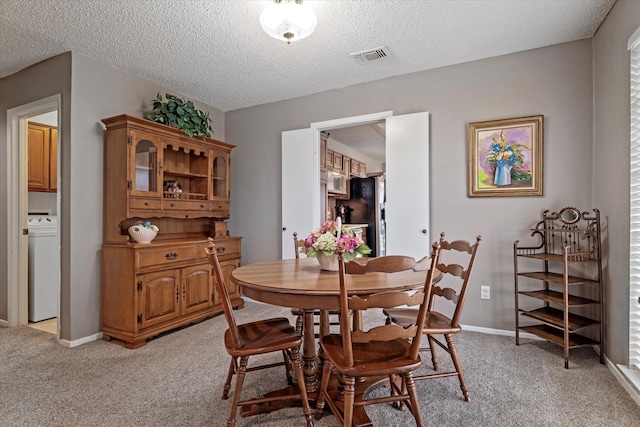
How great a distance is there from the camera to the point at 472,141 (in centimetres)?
310

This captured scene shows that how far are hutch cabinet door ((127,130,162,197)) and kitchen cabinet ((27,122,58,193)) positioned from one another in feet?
5.29

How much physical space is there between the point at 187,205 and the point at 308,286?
2.38 metres

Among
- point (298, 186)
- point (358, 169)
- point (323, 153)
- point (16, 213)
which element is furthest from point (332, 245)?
point (358, 169)

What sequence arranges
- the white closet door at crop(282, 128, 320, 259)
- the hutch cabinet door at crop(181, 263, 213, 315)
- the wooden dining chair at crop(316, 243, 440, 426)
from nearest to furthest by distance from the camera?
the wooden dining chair at crop(316, 243, 440, 426)
the hutch cabinet door at crop(181, 263, 213, 315)
the white closet door at crop(282, 128, 320, 259)

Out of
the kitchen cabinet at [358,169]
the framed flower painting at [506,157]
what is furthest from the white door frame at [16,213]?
the kitchen cabinet at [358,169]

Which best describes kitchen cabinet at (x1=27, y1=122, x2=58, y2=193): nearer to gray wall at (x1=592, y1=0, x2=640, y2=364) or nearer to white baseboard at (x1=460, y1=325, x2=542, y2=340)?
white baseboard at (x1=460, y1=325, x2=542, y2=340)

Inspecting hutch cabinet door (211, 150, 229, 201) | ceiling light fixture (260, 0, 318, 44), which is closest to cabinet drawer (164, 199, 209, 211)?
hutch cabinet door (211, 150, 229, 201)

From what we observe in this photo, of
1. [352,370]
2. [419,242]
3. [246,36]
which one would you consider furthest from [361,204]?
[352,370]

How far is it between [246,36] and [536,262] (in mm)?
3123

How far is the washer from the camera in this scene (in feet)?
11.3

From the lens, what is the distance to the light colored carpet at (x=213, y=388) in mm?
1737

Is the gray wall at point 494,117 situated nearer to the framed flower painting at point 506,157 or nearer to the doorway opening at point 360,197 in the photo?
the framed flower painting at point 506,157

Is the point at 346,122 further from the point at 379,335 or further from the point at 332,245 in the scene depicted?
the point at 379,335

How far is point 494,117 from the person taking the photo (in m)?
3.04
